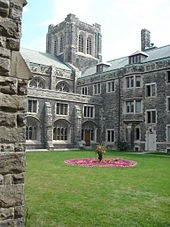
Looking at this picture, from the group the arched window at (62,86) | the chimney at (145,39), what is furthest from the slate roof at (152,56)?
the arched window at (62,86)

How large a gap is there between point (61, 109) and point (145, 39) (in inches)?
627

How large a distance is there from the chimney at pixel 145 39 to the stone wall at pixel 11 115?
107 ft

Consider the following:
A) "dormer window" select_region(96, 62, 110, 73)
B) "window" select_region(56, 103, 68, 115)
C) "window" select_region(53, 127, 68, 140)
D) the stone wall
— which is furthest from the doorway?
the stone wall

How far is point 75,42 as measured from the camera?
130ft

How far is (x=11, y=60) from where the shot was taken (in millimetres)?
3797

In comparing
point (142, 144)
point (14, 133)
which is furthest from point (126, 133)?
point (14, 133)

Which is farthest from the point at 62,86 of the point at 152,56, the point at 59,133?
the point at 152,56

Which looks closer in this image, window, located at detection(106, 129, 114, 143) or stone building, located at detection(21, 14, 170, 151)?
stone building, located at detection(21, 14, 170, 151)

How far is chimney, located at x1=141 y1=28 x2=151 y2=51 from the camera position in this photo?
3412cm

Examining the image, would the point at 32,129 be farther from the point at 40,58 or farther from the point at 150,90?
the point at 40,58

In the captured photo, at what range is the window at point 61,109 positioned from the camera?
2788 centimetres

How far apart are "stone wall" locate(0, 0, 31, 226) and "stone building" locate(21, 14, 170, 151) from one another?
21.8 m

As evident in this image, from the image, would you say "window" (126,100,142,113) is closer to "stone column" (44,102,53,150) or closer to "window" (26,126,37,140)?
"stone column" (44,102,53,150)

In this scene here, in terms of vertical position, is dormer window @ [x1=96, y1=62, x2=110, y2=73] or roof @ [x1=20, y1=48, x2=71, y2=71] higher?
roof @ [x1=20, y1=48, x2=71, y2=71]
